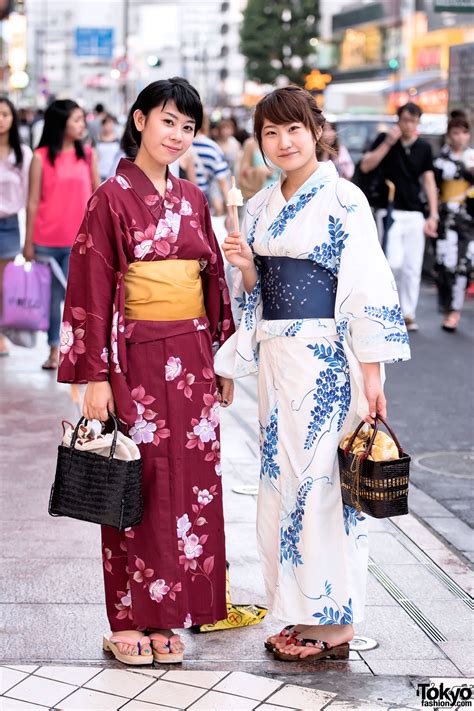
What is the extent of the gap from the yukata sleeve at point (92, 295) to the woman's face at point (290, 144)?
563 millimetres

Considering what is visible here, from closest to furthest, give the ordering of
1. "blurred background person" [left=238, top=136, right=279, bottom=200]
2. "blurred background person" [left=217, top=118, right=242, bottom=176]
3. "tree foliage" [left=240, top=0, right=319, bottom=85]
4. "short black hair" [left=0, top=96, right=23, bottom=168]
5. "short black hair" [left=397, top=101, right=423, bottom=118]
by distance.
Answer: "short black hair" [left=0, top=96, right=23, bottom=168] → "blurred background person" [left=238, top=136, right=279, bottom=200] → "short black hair" [left=397, top=101, right=423, bottom=118] → "blurred background person" [left=217, top=118, right=242, bottom=176] → "tree foliage" [left=240, top=0, right=319, bottom=85]

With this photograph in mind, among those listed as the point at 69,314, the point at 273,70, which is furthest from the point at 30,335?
the point at 273,70

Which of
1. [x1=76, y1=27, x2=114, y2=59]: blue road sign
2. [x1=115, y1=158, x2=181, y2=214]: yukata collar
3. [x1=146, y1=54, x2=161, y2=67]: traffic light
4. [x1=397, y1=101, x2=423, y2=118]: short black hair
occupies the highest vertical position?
[x1=76, y1=27, x2=114, y2=59]: blue road sign

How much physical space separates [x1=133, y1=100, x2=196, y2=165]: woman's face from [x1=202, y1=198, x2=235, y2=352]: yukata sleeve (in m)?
0.23

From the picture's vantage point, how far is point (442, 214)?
36.2ft

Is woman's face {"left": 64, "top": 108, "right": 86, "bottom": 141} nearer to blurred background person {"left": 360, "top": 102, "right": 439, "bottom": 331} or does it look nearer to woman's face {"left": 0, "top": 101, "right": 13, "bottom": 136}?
woman's face {"left": 0, "top": 101, "right": 13, "bottom": 136}

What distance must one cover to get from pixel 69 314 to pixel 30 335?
4863 millimetres

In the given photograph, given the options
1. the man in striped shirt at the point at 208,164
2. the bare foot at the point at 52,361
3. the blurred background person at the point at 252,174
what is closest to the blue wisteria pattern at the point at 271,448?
the bare foot at the point at 52,361

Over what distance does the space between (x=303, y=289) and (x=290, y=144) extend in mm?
456

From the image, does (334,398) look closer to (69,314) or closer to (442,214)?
(69,314)

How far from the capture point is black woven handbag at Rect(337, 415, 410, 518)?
3.73 m

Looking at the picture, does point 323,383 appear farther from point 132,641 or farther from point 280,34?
point 280,34

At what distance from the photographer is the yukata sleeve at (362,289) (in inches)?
152

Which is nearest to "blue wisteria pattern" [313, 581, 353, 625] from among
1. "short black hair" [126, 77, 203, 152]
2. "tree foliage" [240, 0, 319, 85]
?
"short black hair" [126, 77, 203, 152]
